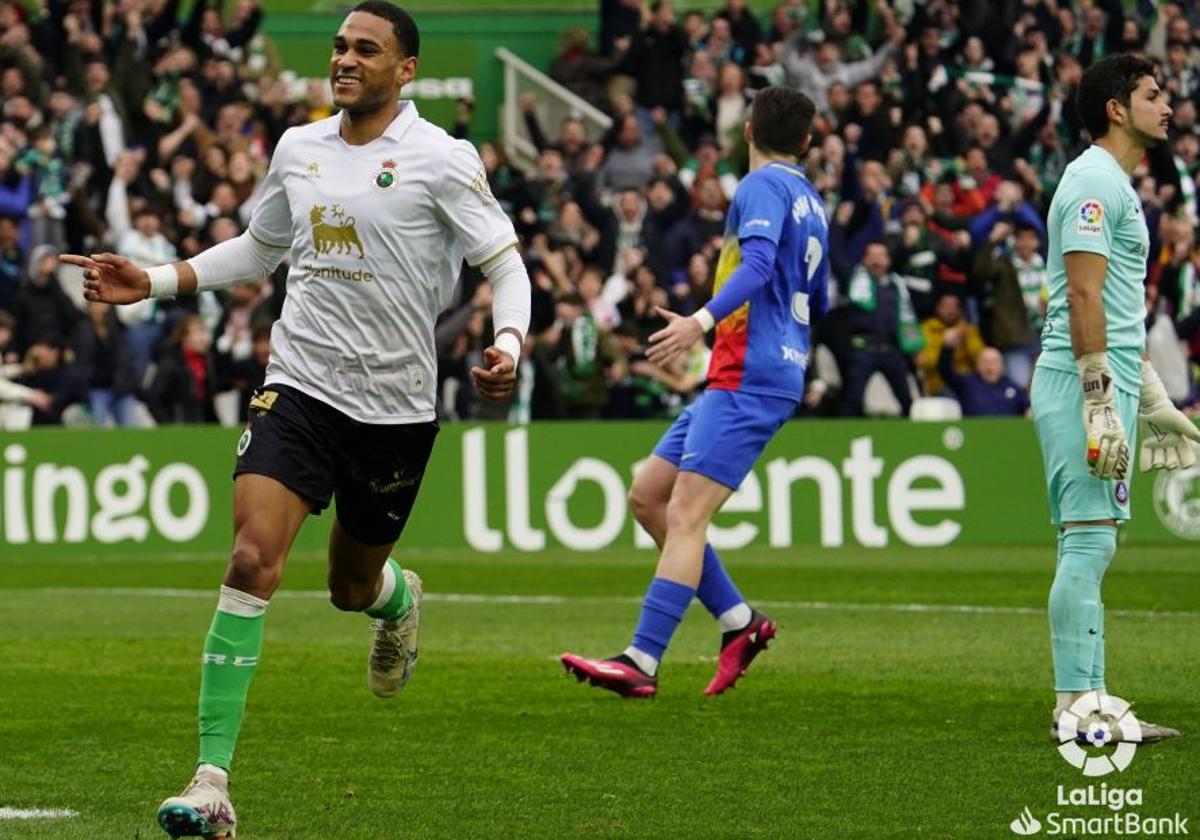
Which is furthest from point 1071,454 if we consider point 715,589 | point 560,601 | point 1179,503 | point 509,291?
point 1179,503

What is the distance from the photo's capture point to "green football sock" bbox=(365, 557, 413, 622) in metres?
8.48

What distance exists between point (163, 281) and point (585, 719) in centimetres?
276

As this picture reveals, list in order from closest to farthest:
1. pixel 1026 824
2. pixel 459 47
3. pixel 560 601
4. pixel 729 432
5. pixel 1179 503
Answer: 1. pixel 1026 824
2. pixel 729 432
3. pixel 560 601
4. pixel 1179 503
5. pixel 459 47

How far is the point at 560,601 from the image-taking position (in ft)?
50.9

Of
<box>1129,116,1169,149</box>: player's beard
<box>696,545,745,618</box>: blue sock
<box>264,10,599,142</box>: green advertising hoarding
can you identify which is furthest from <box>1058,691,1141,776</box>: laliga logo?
<box>264,10,599,142</box>: green advertising hoarding

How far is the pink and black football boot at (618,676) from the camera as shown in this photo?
31.1ft

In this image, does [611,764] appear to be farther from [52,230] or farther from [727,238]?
[52,230]

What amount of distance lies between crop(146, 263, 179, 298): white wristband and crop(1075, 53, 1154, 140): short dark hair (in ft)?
10.6

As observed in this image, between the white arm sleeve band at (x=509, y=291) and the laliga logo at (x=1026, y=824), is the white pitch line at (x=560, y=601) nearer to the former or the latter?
the laliga logo at (x=1026, y=824)

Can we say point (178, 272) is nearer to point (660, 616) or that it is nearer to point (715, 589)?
point (660, 616)

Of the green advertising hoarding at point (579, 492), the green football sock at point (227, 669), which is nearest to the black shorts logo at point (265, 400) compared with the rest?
the green football sock at point (227, 669)

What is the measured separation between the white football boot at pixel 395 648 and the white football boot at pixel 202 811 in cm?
208

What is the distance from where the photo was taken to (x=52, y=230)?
22484mm

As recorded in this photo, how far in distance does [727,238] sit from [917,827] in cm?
374
